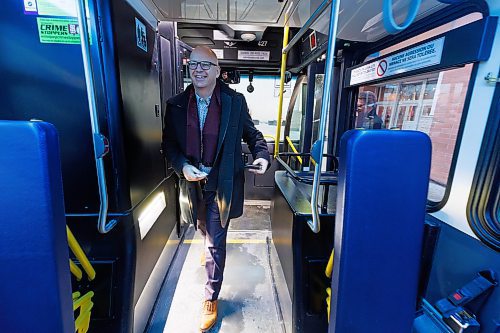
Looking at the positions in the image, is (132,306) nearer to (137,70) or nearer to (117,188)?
(117,188)

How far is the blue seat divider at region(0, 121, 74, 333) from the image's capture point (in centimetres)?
77

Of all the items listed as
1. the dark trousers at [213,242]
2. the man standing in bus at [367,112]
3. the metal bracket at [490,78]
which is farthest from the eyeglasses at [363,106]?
the dark trousers at [213,242]

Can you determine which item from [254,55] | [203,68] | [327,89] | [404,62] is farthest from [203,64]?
[254,55]

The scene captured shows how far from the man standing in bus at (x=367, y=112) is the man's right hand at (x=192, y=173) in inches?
67.6

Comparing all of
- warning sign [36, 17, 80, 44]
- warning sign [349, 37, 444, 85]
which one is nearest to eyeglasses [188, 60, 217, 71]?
warning sign [36, 17, 80, 44]

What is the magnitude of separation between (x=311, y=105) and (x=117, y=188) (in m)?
2.47

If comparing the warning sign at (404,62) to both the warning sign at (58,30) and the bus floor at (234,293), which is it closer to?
the bus floor at (234,293)

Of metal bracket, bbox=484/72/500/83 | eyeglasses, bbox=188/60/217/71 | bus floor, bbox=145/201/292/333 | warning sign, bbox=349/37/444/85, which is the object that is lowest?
bus floor, bbox=145/201/292/333

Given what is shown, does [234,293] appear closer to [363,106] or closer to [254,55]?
[363,106]

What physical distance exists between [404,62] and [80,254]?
2336 millimetres

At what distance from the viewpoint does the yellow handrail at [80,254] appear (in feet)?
3.90

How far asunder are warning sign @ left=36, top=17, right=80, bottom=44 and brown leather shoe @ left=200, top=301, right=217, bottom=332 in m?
1.98

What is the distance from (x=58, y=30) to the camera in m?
1.37

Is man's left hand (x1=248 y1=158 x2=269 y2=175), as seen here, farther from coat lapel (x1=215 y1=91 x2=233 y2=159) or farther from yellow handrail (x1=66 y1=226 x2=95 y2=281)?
yellow handrail (x1=66 y1=226 x2=95 y2=281)
